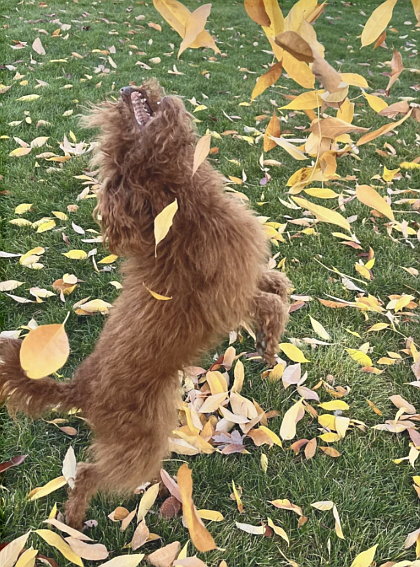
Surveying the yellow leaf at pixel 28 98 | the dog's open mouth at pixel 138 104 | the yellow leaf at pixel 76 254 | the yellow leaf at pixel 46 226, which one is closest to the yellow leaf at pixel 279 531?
the dog's open mouth at pixel 138 104

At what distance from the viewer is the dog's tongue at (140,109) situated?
1.31 meters

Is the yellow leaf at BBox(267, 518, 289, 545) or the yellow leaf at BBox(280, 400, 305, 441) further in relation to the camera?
the yellow leaf at BBox(280, 400, 305, 441)

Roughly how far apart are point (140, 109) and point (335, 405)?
1.67 meters

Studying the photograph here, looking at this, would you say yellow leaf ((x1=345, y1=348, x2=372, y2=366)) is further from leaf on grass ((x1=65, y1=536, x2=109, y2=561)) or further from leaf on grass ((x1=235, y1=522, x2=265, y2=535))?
leaf on grass ((x1=65, y1=536, x2=109, y2=561))

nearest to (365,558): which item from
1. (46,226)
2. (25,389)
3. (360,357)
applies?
(360,357)

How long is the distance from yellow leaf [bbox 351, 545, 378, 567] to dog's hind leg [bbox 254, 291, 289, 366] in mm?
881

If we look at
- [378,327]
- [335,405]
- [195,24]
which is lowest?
[335,405]

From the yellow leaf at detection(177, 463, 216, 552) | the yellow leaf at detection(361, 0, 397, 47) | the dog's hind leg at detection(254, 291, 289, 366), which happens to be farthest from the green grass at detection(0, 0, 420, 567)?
the yellow leaf at detection(361, 0, 397, 47)

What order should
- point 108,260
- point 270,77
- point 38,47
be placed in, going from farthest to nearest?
point 38,47 < point 108,260 < point 270,77

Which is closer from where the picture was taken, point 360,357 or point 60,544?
point 60,544

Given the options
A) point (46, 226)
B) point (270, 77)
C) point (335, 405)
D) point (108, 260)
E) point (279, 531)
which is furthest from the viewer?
point (46, 226)

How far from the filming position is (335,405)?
87.2 inches

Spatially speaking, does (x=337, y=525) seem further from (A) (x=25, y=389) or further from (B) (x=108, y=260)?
(B) (x=108, y=260)

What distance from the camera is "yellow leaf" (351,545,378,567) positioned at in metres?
1.71
